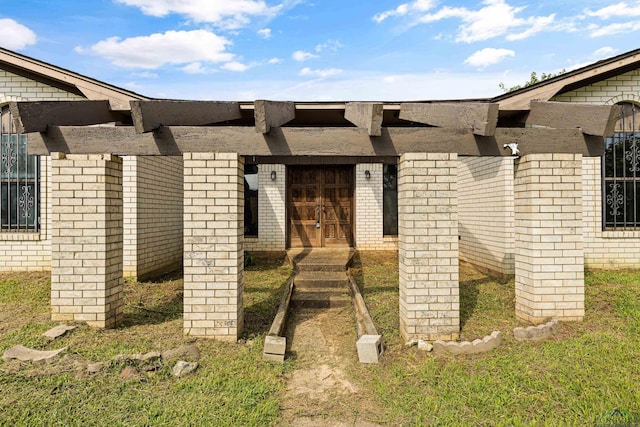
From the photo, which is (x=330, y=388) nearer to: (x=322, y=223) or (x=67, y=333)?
(x=67, y=333)

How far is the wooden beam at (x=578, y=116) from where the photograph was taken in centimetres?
404

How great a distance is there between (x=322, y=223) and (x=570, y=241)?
6.64 meters

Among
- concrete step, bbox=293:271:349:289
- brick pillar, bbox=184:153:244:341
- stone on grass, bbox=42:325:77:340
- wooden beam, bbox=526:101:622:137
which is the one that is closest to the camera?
stone on grass, bbox=42:325:77:340

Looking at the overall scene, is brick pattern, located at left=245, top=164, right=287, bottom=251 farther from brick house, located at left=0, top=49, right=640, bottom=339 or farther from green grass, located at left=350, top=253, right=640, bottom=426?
green grass, located at left=350, top=253, right=640, bottom=426

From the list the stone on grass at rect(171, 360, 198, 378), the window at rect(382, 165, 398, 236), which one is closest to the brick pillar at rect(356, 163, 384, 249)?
the window at rect(382, 165, 398, 236)

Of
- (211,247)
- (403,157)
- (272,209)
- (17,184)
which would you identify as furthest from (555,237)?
(17,184)

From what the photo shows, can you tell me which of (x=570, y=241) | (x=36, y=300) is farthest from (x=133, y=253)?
(x=570, y=241)

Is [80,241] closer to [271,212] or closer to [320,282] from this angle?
[320,282]

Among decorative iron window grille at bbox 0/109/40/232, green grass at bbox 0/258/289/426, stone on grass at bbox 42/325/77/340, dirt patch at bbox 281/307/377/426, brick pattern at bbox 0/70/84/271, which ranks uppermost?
decorative iron window grille at bbox 0/109/40/232

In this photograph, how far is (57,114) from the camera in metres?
4.17

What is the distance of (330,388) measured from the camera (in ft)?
10.7

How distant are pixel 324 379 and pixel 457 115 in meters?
3.36

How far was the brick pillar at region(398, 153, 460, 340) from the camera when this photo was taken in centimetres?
413

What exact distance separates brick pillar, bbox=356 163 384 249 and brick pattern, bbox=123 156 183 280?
497cm
